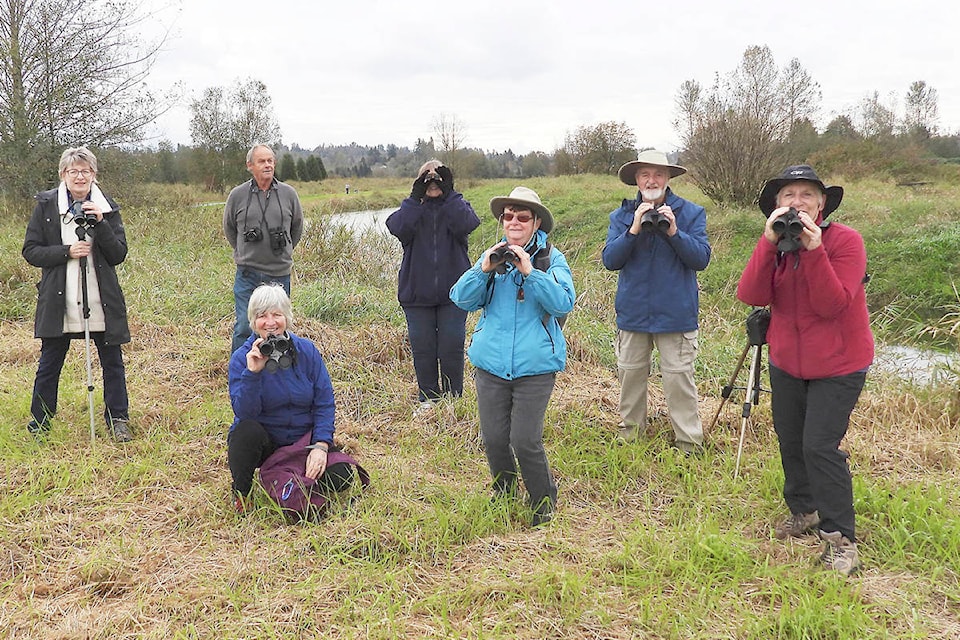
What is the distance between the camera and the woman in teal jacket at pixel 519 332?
291 cm

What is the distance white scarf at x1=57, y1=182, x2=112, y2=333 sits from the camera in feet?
12.9

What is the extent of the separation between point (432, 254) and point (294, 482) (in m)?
1.88

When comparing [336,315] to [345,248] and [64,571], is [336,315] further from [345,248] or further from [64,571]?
[64,571]

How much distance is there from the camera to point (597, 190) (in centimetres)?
2108

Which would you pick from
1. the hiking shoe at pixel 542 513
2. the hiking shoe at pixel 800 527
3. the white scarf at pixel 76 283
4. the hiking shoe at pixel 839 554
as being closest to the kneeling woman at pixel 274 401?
the hiking shoe at pixel 542 513

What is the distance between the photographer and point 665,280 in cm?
373

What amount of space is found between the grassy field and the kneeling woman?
22 centimetres

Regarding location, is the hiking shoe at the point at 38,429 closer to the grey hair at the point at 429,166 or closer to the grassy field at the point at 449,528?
the grassy field at the point at 449,528

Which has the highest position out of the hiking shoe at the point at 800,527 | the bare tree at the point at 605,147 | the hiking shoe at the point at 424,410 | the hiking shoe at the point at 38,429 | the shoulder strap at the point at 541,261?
the bare tree at the point at 605,147

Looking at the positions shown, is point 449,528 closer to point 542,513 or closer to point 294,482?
point 542,513

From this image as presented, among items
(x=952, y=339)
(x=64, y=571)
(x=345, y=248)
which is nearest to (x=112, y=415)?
(x=64, y=571)

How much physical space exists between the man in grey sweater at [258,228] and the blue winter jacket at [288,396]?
1857 millimetres

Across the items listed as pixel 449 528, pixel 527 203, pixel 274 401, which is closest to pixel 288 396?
pixel 274 401

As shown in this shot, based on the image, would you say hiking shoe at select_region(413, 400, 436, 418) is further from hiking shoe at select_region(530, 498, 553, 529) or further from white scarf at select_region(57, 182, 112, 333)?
white scarf at select_region(57, 182, 112, 333)
